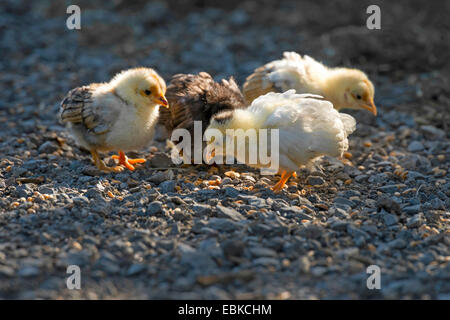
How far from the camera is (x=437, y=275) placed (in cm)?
362

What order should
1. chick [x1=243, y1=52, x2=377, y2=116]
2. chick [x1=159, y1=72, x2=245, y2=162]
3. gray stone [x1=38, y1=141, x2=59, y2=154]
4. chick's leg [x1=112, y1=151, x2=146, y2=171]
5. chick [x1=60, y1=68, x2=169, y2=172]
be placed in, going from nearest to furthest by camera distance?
chick [x1=60, y1=68, x2=169, y2=172]
chick [x1=159, y1=72, x2=245, y2=162]
chick's leg [x1=112, y1=151, x2=146, y2=171]
gray stone [x1=38, y1=141, x2=59, y2=154]
chick [x1=243, y1=52, x2=377, y2=116]

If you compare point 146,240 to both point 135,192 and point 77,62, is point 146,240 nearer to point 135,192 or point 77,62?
point 135,192

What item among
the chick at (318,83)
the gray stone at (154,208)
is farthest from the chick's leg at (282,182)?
the chick at (318,83)

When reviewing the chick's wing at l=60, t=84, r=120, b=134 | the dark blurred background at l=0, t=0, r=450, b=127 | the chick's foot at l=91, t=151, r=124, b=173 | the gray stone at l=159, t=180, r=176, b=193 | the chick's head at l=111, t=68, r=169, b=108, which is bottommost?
the gray stone at l=159, t=180, r=176, b=193

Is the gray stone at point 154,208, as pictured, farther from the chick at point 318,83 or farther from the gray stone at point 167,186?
the chick at point 318,83

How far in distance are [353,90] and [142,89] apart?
228 centimetres

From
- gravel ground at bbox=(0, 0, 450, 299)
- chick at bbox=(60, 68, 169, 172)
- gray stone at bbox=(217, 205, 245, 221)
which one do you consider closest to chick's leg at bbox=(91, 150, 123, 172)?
chick at bbox=(60, 68, 169, 172)

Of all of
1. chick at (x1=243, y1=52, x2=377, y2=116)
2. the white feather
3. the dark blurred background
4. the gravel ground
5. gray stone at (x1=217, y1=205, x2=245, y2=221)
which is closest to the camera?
the gravel ground

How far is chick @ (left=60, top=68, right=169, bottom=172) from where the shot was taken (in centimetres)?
514

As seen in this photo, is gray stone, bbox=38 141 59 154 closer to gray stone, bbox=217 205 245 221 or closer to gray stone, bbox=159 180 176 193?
gray stone, bbox=159 180 176 193

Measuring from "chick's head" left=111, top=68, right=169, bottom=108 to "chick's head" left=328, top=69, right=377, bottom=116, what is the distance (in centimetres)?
194

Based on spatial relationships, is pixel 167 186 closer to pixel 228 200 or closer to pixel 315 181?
pixel 228 200

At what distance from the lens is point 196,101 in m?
5.26
